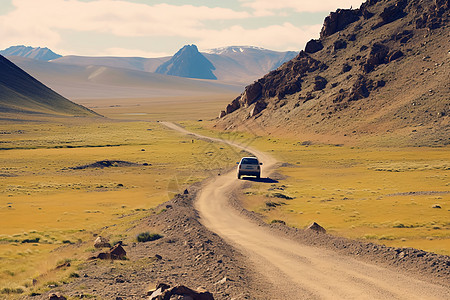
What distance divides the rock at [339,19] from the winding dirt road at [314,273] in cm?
13227

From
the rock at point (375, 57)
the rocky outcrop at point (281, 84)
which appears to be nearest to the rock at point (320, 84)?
the rocky outcrop at point (281, 84)

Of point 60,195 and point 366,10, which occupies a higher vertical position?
point 366,10

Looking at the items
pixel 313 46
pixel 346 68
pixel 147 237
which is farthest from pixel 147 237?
pixel 313 46

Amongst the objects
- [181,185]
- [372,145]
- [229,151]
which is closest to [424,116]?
[372,145]

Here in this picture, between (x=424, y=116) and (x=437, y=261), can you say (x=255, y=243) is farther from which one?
(x=424, y=116)

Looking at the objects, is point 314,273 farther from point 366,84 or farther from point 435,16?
point 435,16

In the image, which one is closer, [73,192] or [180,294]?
[180,294]

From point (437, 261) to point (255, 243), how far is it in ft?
25.8

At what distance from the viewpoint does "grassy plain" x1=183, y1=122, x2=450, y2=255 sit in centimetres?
2627

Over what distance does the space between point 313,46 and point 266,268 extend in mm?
135911

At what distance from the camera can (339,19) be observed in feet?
478

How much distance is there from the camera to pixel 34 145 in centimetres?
9856

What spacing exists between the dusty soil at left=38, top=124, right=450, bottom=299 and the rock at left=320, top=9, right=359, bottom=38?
132440 mm

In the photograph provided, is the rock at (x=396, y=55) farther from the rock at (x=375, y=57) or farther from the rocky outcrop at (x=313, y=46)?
the rocky outcrop at (x=313, y=46)
